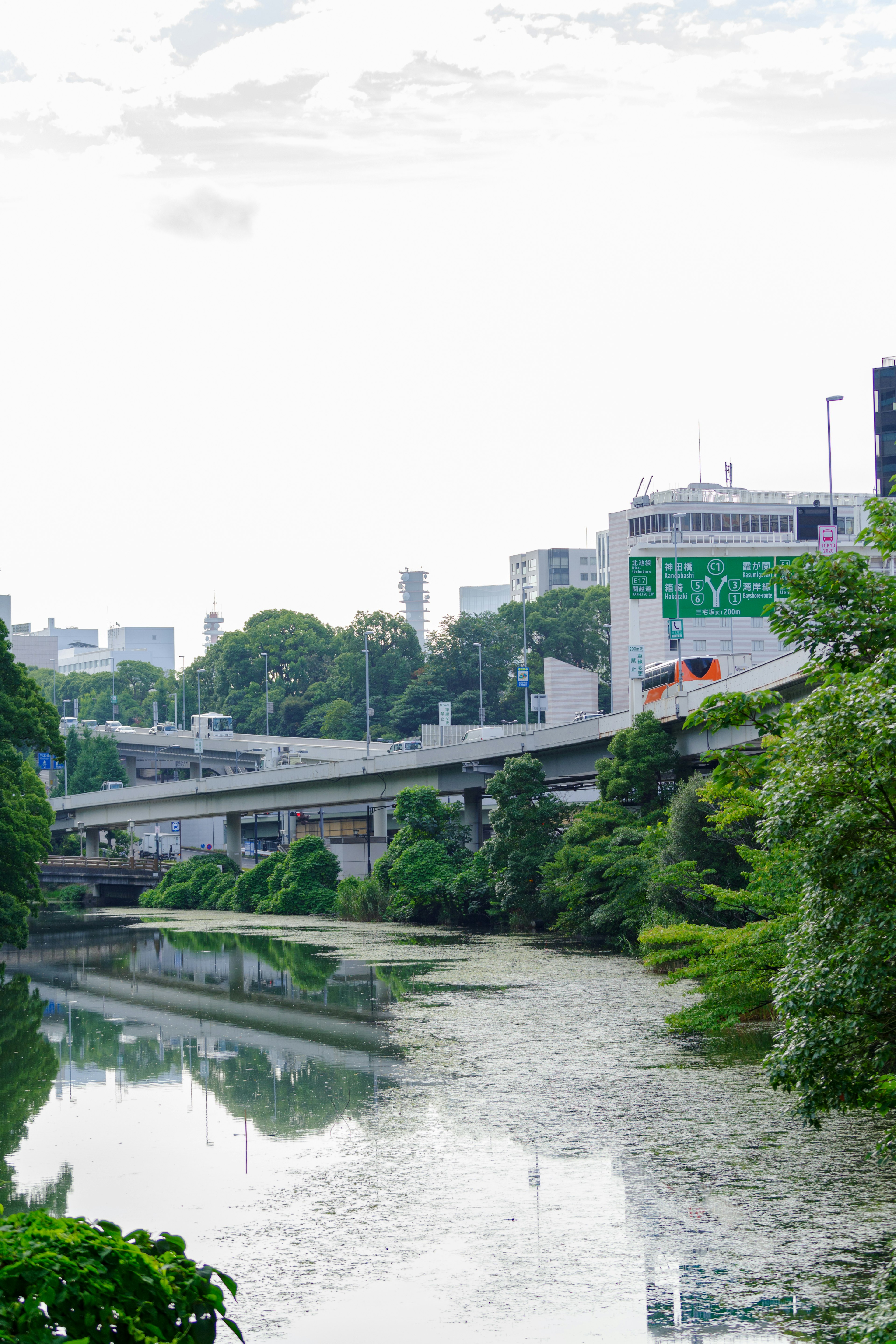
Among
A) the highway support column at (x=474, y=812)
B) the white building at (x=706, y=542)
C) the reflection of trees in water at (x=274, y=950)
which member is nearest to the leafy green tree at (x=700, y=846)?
the reflection of trees in water at (x=274, y=950)

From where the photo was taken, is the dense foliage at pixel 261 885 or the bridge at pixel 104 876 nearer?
the dense foliage at pixel 261 885

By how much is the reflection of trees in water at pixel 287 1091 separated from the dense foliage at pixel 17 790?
13.6 m

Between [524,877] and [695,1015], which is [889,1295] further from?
[524,877]

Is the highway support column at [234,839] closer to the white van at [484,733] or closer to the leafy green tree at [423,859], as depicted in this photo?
the white van at [484,733]

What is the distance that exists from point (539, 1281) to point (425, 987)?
848 inches

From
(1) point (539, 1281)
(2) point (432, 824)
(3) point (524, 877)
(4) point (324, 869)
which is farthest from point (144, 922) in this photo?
(1) point (539, 1281)

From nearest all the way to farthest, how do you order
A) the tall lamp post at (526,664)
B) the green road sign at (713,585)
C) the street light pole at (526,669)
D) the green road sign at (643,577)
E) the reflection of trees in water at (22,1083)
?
the reflection of trees in water at (22,1083) → the green road sign at (713,585) → the green road sign at (643,577) → the street light pole at (526,669) → the tall lamp post at (526,664)

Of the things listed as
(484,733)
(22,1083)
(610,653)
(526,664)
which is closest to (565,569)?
(610,653)

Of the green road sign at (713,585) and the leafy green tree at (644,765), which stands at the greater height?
the green road sign at (713,585)

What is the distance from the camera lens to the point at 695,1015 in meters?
23.6

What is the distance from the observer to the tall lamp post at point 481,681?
109 meters

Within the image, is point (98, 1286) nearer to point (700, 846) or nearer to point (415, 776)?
point (700, 846)

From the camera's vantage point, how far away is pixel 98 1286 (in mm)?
4945

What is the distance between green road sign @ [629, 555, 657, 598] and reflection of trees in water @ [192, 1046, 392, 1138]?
25.2 metres
